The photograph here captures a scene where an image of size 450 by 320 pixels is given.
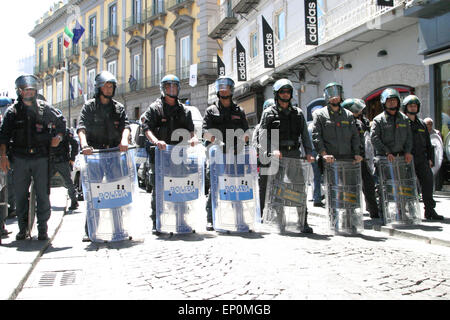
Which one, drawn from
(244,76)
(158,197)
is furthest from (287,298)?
(244,76)

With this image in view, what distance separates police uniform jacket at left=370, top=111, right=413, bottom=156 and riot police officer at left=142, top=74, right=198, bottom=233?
2.88 m

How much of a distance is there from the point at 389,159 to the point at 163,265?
4.03 metres

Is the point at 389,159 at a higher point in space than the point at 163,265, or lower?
higher

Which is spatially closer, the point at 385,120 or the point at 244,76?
the point at 385,120

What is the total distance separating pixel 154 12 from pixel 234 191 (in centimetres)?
3184

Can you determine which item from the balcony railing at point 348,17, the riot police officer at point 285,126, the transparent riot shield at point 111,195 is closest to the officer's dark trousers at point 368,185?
the riot police officer at point 285,126

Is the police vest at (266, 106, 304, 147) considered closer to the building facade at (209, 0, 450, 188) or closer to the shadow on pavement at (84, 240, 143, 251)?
the shadow on pavement at (84, 240, 143, 251)

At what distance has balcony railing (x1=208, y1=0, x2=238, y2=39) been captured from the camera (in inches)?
1003

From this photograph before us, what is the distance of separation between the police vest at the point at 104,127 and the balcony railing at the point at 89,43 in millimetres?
40934

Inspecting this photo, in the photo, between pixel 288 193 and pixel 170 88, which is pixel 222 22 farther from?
pixel 288 193

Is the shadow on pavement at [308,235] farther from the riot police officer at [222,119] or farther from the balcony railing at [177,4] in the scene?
the balcony railing at [177,4]

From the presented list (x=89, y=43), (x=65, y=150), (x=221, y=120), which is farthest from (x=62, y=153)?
(x=89, y=43)

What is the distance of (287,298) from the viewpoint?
326cm
